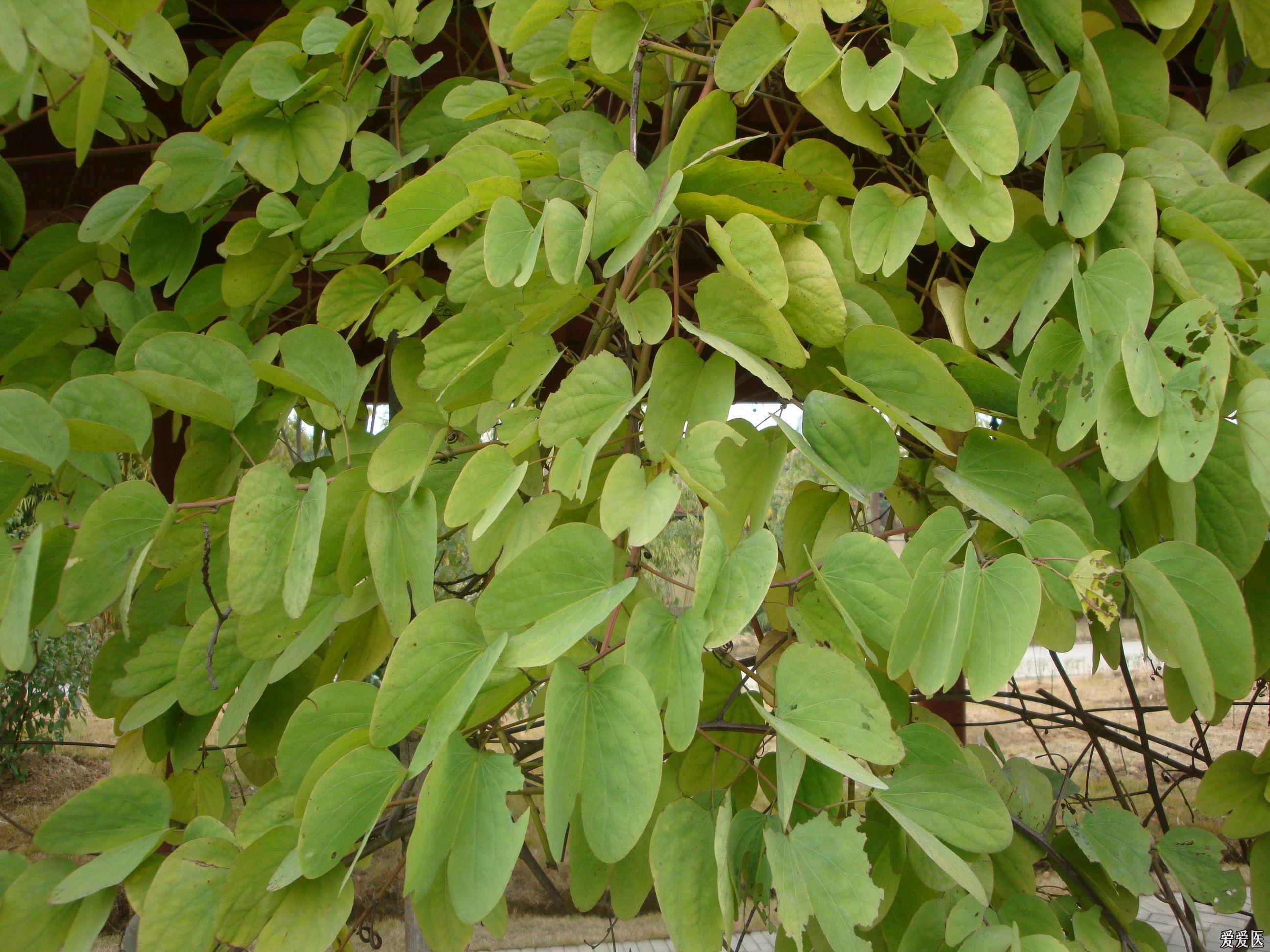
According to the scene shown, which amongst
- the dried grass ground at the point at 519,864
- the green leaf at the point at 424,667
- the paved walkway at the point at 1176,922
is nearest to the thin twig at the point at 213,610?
the green leaf at the point at 424,667

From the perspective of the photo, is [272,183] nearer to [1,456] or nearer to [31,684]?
[1,456]

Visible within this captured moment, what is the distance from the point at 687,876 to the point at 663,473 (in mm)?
171

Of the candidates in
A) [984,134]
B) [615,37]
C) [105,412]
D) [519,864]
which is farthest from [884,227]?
[519,864]

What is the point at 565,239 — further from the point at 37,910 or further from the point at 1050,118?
the point at 37,910

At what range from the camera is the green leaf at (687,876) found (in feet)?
1.18

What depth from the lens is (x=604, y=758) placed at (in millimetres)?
334

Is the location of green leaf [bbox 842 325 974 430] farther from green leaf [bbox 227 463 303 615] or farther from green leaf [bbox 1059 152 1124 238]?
green leaf [bbox 227 463 303 615]

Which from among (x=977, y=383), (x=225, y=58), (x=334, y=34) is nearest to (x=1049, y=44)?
(x=977, y=383)

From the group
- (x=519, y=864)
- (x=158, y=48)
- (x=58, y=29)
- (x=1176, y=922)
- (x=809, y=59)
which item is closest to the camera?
(x=58, y=29)

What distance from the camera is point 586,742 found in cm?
34

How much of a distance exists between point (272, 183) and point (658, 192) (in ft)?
0.88

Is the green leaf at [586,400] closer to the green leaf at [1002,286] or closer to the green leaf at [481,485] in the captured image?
the green leaf at [481,485]

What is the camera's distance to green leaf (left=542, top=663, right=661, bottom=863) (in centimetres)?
32

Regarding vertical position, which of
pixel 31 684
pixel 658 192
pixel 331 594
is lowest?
pixel 31 684
